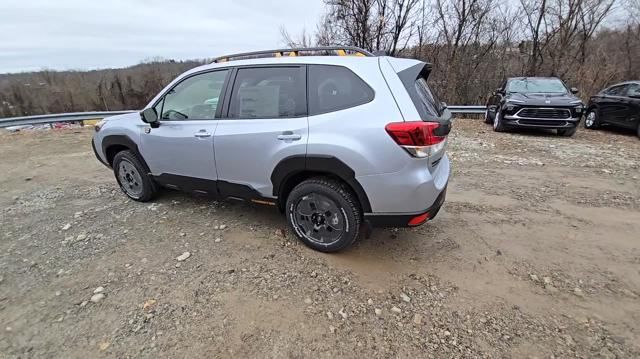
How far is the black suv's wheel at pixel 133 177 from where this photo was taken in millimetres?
3979

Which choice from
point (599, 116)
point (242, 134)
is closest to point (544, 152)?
point (599, 116)

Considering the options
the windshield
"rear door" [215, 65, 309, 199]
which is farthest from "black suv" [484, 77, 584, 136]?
"rear door" [215, 65, 309, 199]

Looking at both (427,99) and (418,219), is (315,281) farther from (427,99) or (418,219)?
(427,99)

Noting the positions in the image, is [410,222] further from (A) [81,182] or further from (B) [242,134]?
(A) [81,182]

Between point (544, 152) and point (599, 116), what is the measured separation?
4470 millimetres

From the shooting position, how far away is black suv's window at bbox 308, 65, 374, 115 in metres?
2.59

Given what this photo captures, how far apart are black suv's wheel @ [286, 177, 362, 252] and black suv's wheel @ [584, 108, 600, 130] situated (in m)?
10.3

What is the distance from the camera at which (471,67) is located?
1485cm

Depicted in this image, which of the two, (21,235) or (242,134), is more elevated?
(242,134)

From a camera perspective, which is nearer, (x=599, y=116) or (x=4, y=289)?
(x=4, y=289)

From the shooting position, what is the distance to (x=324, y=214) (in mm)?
2914

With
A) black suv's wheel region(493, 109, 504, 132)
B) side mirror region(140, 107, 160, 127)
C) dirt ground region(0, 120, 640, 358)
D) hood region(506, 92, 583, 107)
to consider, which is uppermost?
hood region(506, 92, 583, 107)

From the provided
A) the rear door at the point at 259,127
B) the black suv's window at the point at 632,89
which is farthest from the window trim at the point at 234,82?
the black suv's window at the point at 632,89

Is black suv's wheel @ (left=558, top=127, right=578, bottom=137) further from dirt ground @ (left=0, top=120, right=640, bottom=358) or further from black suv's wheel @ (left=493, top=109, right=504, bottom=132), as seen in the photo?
dirt ground @ (left=0, top=120, right=640, bottom=358)
